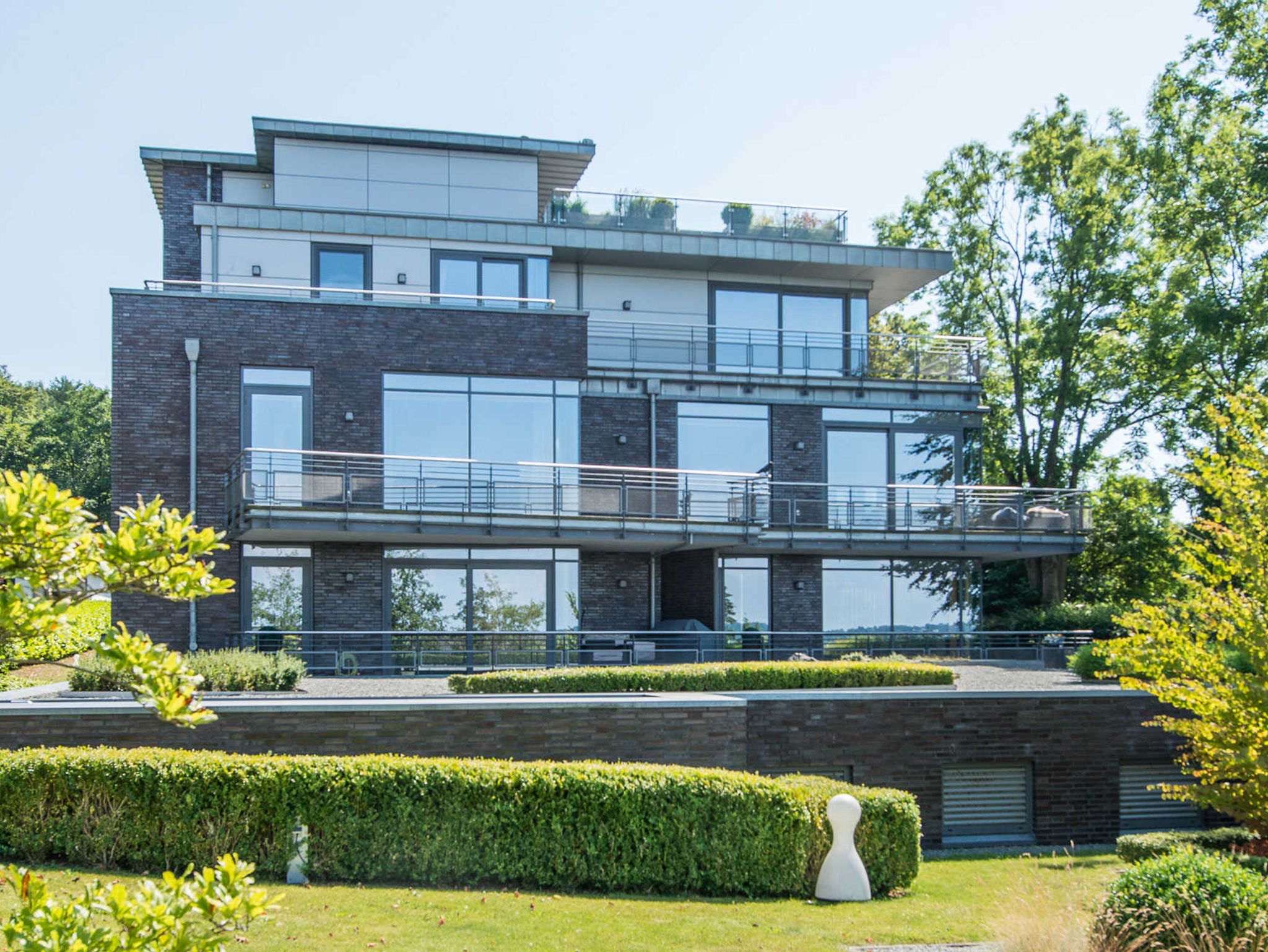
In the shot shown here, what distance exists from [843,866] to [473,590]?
44.6 ft

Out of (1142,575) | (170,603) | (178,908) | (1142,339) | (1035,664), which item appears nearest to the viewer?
(178,908)

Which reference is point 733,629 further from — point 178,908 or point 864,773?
point 178,908

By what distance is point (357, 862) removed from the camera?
10023mm

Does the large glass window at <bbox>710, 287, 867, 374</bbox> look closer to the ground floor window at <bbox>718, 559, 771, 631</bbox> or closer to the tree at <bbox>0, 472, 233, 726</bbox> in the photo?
the ground floor window at <bbox>718, 559, 771, 631</bbox>

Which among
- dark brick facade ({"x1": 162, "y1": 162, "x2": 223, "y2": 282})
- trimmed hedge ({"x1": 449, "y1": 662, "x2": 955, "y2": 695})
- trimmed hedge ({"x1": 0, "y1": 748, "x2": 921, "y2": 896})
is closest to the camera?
trimmed hedge ({"x1": 0, "y1": 748, "x2": 921, "y2": 896})

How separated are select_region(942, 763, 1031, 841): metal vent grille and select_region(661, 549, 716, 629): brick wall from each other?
385 inches

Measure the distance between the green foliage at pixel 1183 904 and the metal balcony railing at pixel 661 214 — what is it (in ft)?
67.8

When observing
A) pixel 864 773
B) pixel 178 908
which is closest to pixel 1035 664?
pixel 864 773

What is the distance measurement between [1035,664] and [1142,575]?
11824 mm

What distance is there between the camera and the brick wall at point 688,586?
25031 mm

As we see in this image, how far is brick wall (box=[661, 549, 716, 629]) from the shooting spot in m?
25.0

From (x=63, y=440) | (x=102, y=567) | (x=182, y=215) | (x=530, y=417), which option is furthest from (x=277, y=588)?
(x=63, y=440)

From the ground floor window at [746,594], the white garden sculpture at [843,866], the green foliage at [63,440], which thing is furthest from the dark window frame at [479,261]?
the green foliage at [63,440]

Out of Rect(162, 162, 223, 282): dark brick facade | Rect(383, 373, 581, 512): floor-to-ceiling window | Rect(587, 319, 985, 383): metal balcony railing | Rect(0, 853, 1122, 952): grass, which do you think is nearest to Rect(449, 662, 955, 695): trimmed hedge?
Rect(0, 853, 1122, 952): grass
